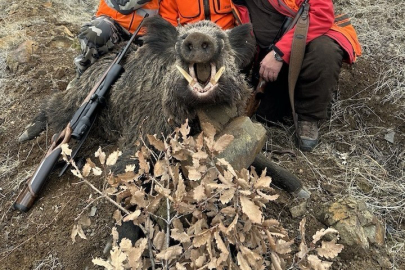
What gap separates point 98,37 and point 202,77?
6.14 ft

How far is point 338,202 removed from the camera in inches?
116

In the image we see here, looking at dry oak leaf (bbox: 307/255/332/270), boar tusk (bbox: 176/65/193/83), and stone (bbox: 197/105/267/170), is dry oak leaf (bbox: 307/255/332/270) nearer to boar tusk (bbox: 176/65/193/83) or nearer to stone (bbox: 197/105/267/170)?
stone (bbox: 197/105/267/170)

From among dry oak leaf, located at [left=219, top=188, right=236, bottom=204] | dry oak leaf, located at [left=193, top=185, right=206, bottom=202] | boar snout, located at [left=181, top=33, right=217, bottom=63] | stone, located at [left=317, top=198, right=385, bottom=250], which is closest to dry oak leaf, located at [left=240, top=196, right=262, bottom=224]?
dry oak leaf, located at [left=219, top=188, right=236, bottom=204]

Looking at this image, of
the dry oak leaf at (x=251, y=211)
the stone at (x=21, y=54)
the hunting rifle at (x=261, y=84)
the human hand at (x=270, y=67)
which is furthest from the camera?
the stone at (x=21, y=54)

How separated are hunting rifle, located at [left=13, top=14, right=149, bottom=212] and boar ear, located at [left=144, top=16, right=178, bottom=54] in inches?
18.6

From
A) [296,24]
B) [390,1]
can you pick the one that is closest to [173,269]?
[296,24]

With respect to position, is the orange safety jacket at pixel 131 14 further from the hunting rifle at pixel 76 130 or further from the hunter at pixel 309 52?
the hunter at pixel 309 52

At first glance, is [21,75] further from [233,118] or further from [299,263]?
[299,263]

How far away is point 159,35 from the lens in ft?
10.3

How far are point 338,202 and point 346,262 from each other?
0.47 meters

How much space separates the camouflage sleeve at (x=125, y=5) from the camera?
13.1 ft

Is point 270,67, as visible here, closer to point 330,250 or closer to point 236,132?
point 236,132

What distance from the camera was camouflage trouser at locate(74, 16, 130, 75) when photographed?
4070 mm

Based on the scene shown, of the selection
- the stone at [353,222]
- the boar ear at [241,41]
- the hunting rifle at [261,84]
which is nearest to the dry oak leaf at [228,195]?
the stone at [353,222]
